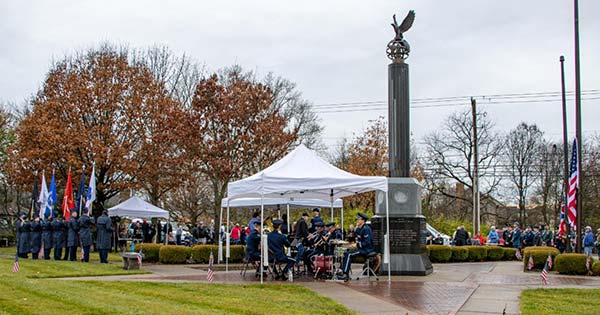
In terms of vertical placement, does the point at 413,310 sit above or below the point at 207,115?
below

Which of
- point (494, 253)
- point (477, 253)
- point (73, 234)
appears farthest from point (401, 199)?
point (494, 253)

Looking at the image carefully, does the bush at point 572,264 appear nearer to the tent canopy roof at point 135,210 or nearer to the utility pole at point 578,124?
the utility pole at point 578,124

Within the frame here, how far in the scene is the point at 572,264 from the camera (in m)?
21.1

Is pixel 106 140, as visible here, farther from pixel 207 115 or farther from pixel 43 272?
pixel 43 272

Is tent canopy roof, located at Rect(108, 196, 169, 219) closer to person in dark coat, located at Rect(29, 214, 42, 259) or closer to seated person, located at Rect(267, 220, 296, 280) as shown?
person in dark coat, located at Rect(29, 214, 42, 259)

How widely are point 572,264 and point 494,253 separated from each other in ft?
29.4

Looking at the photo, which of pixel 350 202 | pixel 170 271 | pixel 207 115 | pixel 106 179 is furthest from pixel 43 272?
pixel 350 202

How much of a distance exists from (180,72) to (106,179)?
1453 cm

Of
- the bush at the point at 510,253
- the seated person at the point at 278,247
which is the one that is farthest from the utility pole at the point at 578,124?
the seated person at the point at 278,247

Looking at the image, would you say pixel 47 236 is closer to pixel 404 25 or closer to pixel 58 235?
pixel 58 235

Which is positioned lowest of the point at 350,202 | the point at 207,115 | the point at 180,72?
the point at 350,202

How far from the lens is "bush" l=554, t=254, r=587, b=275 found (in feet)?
69.1

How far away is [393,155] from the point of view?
2053cm

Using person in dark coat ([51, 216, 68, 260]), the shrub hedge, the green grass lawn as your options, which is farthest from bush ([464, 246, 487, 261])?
person in dark coat ([51, 216, 68, 260])
